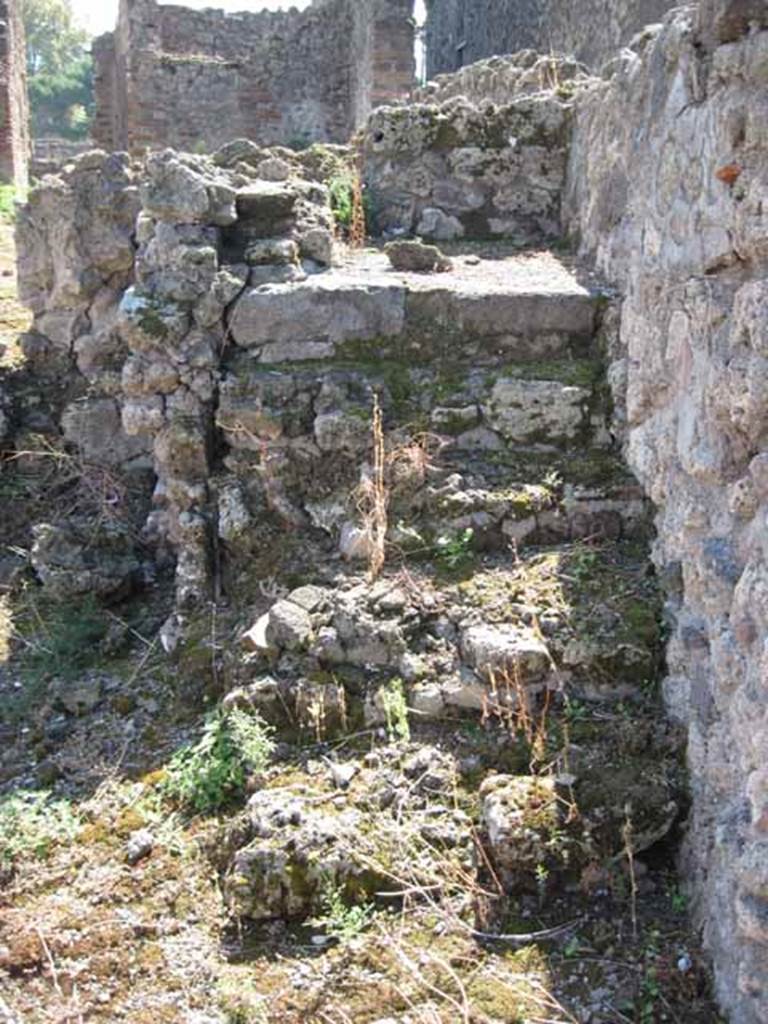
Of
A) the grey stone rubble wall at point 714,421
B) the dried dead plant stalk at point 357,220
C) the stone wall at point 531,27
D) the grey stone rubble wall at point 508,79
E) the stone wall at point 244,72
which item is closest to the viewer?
the grey stone rubble wall at point 714,421

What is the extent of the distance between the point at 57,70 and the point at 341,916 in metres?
38.6

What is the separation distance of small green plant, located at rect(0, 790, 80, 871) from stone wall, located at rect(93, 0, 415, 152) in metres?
8.83

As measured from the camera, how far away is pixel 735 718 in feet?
9.14

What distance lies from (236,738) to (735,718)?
64.5 inches

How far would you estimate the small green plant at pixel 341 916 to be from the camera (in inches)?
121

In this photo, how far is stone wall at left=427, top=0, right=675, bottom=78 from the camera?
834 cm

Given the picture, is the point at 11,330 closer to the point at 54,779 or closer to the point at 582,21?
the point at 54,779

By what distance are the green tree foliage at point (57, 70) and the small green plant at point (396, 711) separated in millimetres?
30700

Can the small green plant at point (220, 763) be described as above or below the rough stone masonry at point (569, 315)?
below

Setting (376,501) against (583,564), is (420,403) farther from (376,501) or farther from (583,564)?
(583,564)

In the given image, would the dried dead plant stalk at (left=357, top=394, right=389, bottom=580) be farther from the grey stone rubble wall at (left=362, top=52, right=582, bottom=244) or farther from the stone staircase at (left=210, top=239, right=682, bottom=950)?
the grey stone rubble wall at (left=362, top=52, right=582, bottom=244)

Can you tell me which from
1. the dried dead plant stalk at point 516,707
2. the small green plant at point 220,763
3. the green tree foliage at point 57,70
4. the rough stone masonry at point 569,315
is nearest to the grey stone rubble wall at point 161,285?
the rough stone masonry at point 569,315

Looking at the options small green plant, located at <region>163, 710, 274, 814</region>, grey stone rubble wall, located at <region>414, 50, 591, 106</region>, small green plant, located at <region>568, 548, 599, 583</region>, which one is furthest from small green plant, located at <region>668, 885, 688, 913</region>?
grey stone rubble wall, located at <region>414, 50, 591, 106</region>

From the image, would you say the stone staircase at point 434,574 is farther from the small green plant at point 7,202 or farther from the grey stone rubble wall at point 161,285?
the small green plant at point 7,202
